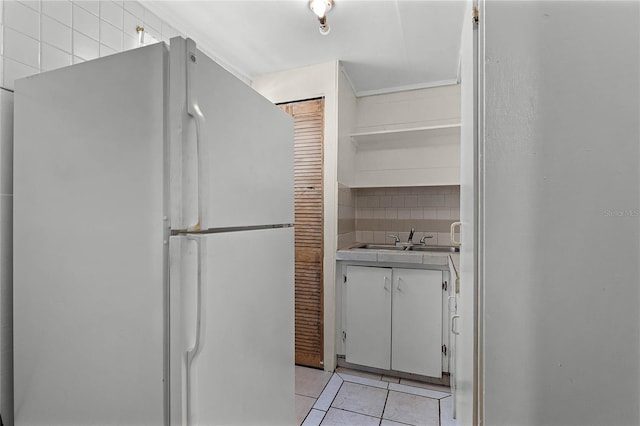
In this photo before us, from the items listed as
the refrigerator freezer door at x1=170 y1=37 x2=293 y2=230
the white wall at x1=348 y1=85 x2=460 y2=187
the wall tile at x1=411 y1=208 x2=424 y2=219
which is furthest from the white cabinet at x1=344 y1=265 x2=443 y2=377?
the refrigerator freezer door at x1=170 y1=37 x2=293 y2=230

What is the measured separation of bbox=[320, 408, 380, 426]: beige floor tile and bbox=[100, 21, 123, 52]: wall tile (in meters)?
2.30

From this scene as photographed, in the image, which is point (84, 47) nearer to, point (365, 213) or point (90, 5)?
point (90, 5)

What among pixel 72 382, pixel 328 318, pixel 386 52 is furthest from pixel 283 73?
pixel 72 382

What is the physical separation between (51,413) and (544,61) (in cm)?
163

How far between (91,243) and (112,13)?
125 cm

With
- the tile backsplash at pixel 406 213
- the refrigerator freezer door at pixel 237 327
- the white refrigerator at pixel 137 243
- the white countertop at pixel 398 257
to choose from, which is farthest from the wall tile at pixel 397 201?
the white refrigerator at pixel 137 243

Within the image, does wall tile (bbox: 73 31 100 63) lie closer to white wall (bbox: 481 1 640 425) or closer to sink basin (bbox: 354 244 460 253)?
white wall (bbox: 481 1 640 425)

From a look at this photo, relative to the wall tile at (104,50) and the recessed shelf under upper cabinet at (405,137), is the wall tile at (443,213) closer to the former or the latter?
the recessed shelf under upper cabinet at (405,137)

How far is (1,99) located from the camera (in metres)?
1.13

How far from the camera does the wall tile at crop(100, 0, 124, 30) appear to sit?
1479mm

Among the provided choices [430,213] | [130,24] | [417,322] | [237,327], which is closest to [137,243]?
[237,327]

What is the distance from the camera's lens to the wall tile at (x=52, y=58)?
1254 millimetres

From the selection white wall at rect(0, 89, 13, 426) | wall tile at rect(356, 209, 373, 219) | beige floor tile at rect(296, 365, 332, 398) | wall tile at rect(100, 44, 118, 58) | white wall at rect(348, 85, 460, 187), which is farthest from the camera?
wall tile at rect(356, 209, 373, 219)

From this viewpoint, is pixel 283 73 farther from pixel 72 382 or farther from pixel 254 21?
pixel 72 382
